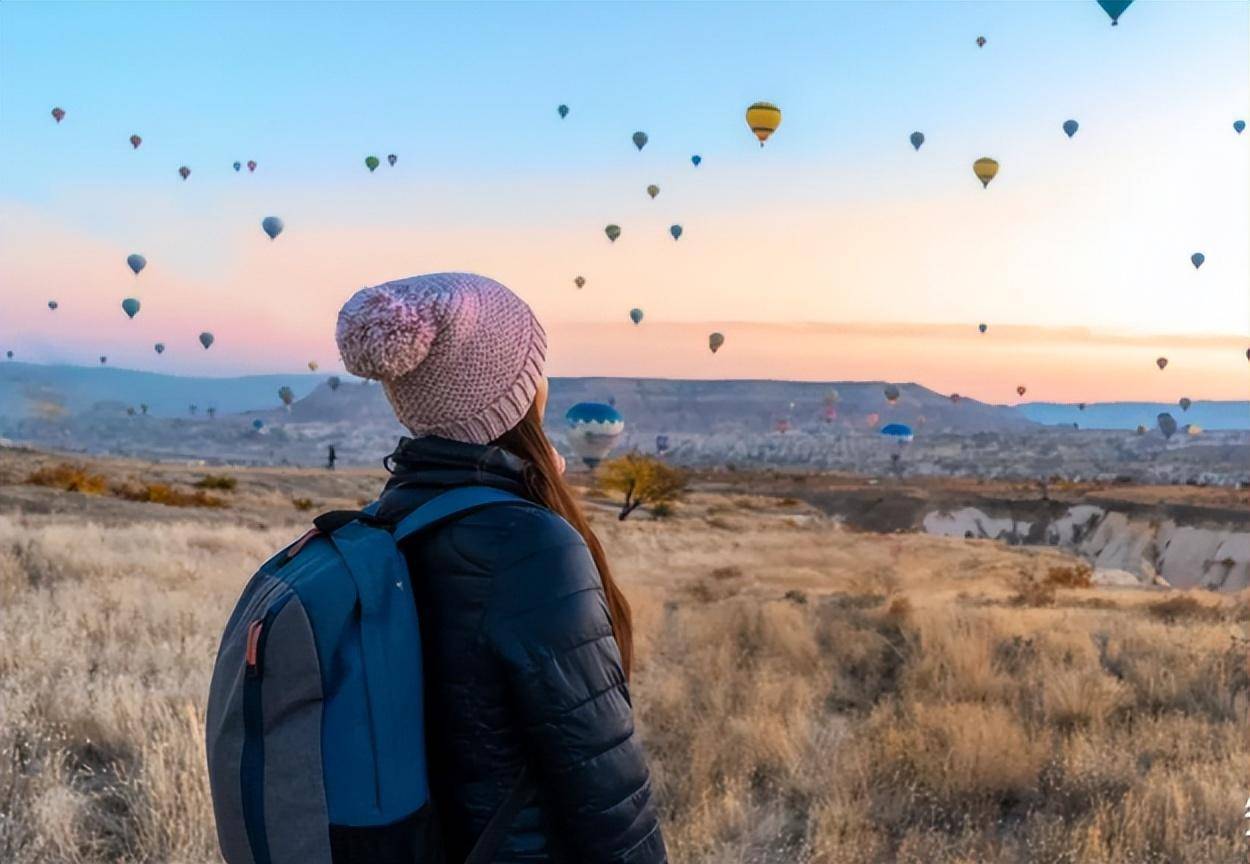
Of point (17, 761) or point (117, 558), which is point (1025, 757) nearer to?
point (17, 761)

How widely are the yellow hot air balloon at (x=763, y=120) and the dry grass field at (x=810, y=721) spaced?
17.4m

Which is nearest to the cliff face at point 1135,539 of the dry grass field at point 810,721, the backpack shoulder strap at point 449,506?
the dry grass field at point 810,721

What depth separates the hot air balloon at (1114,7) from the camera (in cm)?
2466

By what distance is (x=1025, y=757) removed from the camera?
22.7ft

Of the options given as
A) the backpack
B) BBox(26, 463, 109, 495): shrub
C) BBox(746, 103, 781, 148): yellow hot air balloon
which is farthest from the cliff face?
the backpack

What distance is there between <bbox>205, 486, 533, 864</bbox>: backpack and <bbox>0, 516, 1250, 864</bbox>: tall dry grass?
314 cm

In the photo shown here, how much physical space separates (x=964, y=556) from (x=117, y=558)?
2582 centimetres

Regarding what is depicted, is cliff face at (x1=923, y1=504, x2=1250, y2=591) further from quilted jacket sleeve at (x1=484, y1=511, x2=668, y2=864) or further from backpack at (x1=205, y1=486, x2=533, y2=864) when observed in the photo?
backpack at (x1=205, y1=486, x2=533, y2=864)

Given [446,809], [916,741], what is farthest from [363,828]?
[916,741]

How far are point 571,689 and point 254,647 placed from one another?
533 millimetres

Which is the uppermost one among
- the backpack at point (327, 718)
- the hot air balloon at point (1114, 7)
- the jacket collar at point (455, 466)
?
the hot air balloon at point (1114, 7)

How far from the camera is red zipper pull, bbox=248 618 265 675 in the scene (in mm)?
1810

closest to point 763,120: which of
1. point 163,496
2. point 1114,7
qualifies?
point 1114,7

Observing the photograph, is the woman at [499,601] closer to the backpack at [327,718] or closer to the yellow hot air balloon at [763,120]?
the backpack at [327,718]
